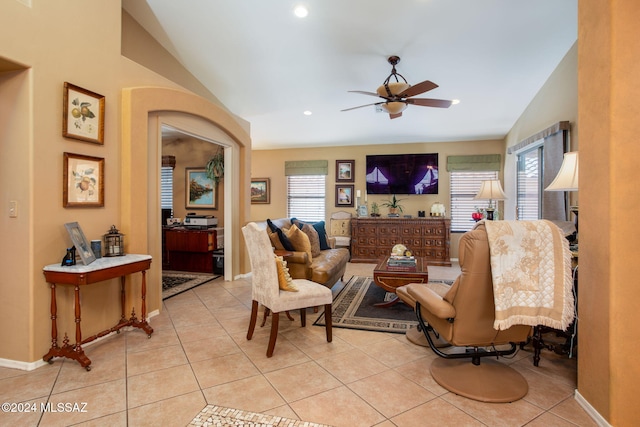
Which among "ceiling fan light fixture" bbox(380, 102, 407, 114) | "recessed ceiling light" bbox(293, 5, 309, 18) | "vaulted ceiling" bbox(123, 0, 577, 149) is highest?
"recessed ceiling light" bbox(293, 5, 309, 18)

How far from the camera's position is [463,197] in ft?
22.4

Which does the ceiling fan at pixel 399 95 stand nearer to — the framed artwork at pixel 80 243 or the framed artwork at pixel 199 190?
the framed artwork at pixel 80 243

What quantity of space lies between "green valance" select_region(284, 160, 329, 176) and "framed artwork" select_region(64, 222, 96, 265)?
5.23 metres

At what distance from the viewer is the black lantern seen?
2.92 meters

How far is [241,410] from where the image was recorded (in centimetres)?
190

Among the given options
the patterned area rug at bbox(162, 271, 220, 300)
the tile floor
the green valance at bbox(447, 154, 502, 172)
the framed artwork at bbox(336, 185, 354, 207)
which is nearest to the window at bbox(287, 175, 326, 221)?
the framed artwork at bbox(336, 185, 354, 207)

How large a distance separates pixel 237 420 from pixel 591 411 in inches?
80.3

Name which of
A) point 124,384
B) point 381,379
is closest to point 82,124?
point 124,384

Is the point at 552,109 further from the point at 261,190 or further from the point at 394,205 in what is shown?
the point at 261,190

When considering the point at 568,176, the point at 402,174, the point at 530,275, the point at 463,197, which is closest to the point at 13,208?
the point at 530,275

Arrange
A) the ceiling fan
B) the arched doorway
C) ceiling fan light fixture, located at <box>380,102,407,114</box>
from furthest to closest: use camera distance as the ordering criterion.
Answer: ceiling fan light fixture, located at <box>380,102,407,114</box> < the ceiling fan < the arched doorway

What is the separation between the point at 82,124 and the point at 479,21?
159 inches

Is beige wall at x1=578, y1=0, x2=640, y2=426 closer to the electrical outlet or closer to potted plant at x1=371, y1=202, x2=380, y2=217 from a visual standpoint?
the electrical outlet

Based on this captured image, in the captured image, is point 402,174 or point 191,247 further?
point 402,174
